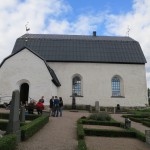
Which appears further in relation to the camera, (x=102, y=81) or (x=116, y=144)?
(x=102, y=81)

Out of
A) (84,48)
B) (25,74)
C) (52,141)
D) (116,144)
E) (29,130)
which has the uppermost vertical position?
(84,48)

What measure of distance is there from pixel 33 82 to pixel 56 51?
9111 millimetres

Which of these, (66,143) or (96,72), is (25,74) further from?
(66,143)

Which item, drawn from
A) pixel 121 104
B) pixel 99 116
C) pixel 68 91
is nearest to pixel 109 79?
pixel 121 104

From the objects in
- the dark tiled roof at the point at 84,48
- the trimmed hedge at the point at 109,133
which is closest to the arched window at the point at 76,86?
the dark tiled roof at the point at 84,48

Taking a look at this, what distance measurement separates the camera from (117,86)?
35.5 metres

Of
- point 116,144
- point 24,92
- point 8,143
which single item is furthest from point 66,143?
point 24,92

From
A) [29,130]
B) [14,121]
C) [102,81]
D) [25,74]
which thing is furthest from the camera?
[102,81]

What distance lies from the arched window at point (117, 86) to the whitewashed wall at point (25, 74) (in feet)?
35.0

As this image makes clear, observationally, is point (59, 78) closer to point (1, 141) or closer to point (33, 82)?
point (33, 82)

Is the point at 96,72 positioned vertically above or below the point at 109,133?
above

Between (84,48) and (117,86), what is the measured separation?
299 inches

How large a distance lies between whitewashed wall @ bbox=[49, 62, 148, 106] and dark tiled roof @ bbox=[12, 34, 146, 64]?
2.87 ft

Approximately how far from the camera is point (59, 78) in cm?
3456
